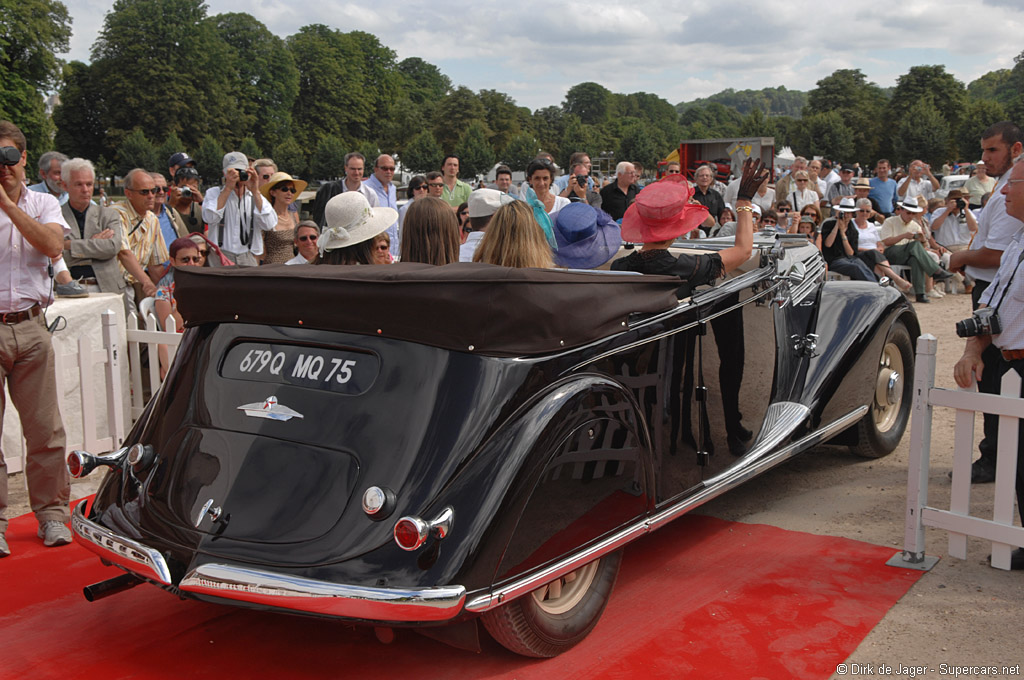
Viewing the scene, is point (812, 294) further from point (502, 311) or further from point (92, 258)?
point (92, 258)

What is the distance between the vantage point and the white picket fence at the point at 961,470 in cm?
374

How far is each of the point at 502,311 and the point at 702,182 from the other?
8.33m

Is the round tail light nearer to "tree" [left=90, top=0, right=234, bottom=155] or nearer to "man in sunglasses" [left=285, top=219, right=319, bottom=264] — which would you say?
"man in sunglasses" [left=285, top=219, right=319, bottom=264]

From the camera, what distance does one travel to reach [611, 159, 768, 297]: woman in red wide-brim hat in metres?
3.88

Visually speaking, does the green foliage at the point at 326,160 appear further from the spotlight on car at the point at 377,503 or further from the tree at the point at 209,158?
the spotlight on car at the point at 377,503

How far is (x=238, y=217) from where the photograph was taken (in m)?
7.43

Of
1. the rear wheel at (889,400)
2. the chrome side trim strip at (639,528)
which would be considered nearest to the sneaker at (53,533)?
the chrome side trim strip at (639,528)

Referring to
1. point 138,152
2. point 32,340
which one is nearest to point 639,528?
point 32,340

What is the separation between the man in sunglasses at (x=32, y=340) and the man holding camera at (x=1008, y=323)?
4539 millimetres

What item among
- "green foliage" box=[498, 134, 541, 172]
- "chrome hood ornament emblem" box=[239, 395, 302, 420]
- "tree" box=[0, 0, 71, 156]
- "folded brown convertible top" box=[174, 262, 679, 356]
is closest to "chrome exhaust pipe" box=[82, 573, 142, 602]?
"chrome hood ornament emblem" box=[239, 395, 302, 420]

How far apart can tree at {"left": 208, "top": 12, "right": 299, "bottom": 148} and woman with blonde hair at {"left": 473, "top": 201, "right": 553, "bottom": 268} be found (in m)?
77.3

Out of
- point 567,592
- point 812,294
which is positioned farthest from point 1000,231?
point 567,592

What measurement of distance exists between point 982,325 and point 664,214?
5.03ft

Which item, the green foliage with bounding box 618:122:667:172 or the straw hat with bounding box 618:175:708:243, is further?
the green foliage with bounding box 618:122:667:172
